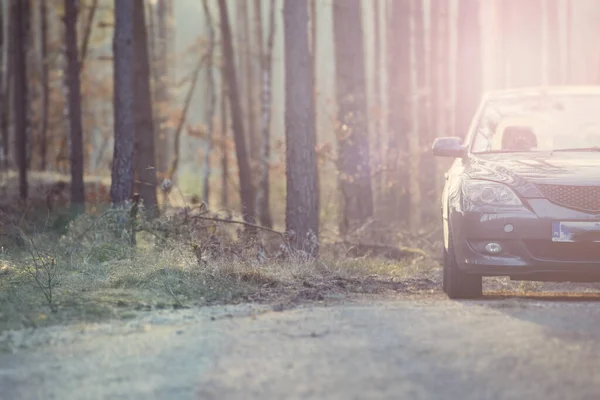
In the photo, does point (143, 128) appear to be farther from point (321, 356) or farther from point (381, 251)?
point (321, 356)

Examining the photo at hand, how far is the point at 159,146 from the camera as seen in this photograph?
38250mm

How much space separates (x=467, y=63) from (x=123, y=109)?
34.3ft

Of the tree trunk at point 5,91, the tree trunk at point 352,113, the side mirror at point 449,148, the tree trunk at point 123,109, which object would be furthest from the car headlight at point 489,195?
the tree trunk at point 5,91

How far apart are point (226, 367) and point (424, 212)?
60.3ft

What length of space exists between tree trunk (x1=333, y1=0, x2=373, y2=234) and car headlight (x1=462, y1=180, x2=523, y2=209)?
9.02 m

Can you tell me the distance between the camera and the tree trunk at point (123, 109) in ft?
48.4

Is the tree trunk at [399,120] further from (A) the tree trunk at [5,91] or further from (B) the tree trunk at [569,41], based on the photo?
(B) the tree trunk at [569,41]

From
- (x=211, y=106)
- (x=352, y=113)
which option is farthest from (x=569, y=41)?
(x=352, y=113)

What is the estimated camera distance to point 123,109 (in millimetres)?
14945

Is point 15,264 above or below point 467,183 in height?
below

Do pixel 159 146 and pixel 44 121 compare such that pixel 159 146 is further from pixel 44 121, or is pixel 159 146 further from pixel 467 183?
pixel 467 183

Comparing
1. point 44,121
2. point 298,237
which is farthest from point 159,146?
point 298,237

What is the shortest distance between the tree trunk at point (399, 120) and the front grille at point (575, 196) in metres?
14.1

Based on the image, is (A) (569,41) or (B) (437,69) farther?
(A) (569,41)
